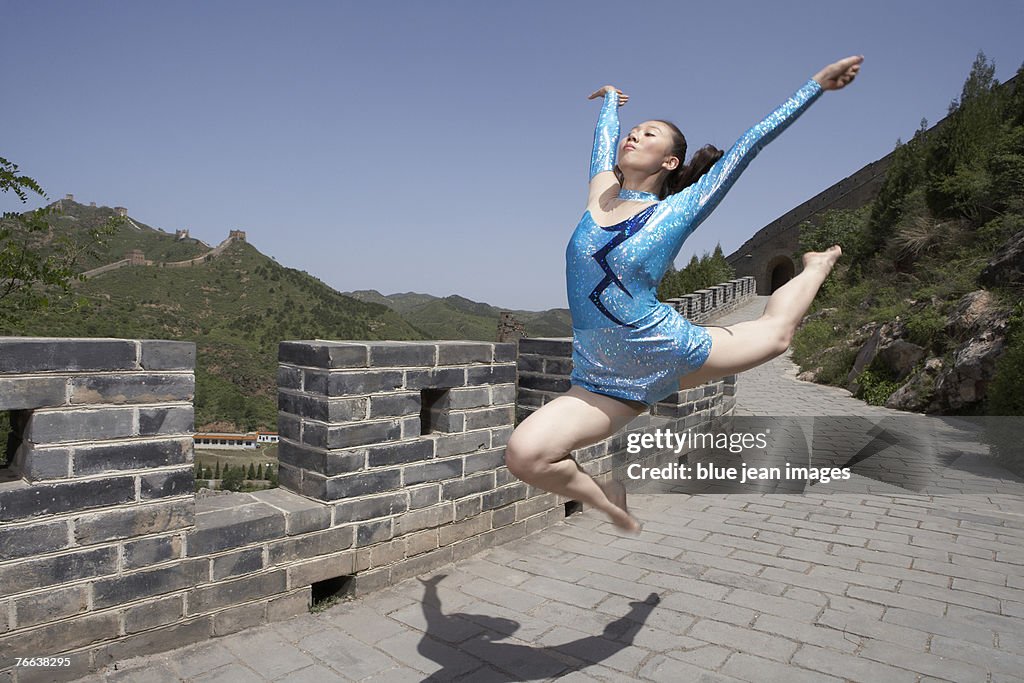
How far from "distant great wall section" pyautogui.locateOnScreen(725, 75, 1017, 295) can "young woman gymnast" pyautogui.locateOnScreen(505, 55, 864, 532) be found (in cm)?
3525

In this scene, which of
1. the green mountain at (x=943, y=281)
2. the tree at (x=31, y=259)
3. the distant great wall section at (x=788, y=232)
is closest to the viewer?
the tree at (x=31, y=259)

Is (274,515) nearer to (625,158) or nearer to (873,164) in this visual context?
(625,158)

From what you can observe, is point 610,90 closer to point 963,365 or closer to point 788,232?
point 963,365

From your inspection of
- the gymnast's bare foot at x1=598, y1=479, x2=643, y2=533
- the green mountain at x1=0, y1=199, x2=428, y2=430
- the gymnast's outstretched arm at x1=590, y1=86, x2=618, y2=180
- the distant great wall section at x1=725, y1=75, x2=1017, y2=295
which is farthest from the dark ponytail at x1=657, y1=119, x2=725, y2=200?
the distant great wall section at x1=725, y1=75, x2=1017, y2=295

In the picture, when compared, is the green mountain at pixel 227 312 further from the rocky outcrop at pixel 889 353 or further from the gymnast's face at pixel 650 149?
the gymnast's face at pixel 650 149

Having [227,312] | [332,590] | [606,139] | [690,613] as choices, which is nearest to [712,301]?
[690,613]

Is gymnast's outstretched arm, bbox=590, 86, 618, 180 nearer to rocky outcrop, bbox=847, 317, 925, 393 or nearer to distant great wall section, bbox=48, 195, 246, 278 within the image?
rocky outcrop, bbox=847, 317, 925, 393

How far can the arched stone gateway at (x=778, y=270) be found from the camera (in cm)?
3953

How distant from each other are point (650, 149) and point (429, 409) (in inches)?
92.0

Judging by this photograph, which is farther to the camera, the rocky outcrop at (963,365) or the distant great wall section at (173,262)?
the distant great wall section at (173,262)

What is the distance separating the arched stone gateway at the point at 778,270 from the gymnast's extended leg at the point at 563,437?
3955 centimetres

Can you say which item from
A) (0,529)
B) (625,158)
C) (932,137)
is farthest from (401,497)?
(932,137)

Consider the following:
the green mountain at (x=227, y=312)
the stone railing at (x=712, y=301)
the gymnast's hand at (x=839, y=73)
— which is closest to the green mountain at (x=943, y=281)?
the stone railing at (x=712, y=301)

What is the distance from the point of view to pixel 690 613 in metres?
3.46
